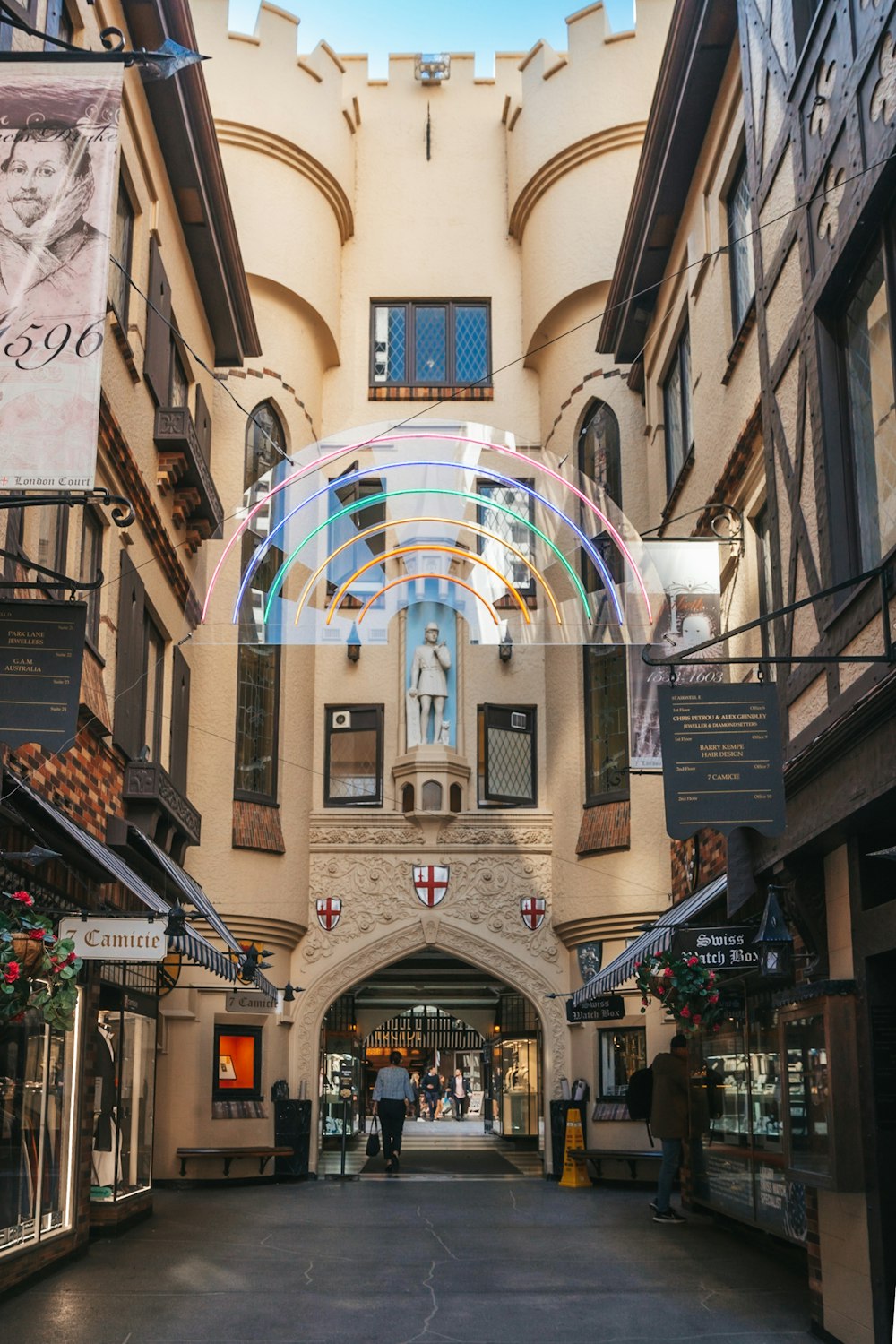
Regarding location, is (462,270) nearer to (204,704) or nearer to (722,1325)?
(204,704)

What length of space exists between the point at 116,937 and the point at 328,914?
12941 mm

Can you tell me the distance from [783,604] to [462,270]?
57.6 feet

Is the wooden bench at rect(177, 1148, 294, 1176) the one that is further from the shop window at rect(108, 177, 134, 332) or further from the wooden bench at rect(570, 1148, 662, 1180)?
the shop window at rect(108, 177, 134, 332)

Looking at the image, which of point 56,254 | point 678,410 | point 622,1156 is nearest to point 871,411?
point 56,254

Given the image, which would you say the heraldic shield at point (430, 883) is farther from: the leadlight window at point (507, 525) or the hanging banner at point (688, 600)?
the leadlight window at point (507, 525)

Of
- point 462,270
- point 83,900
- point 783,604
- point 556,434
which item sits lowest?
point 83,900

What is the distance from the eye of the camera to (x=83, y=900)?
12078 millimetres

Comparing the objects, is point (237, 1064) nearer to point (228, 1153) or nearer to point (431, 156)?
point (228, 1153)

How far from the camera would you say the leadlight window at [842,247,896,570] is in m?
8.39

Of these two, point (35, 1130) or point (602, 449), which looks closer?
point (35, 1130)

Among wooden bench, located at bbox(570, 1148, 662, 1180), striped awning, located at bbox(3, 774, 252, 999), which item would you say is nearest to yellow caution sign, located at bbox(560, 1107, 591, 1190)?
wooden bench, located at bbox(570, 1148, 662, 1180)

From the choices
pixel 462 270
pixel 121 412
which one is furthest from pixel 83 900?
pixel 462 270

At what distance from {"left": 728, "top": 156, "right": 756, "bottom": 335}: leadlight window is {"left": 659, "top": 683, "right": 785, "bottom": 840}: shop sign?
15.9 ft

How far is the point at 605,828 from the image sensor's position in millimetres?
21719
